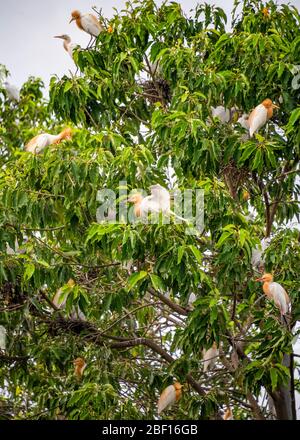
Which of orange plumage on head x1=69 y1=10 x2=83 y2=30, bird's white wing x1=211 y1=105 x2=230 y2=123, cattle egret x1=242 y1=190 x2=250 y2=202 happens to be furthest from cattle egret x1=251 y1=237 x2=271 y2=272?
orange plumage on head x1=69 y1=10 x2=83 y2=30

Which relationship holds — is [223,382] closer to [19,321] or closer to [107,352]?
[107,352]

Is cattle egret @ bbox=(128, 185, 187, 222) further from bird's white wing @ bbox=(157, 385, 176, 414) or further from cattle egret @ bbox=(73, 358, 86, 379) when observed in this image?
cattle egret @ bbox=(73, 358, 86, 379)

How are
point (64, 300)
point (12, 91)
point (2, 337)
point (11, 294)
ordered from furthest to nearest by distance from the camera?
point (12, 91)
point (64, 300)
point (11, 294)
point (2, 337)

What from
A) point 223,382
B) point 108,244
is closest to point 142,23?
point 108,244

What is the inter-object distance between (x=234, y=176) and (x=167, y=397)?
4.02 feet

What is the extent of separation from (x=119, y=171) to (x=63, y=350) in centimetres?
110

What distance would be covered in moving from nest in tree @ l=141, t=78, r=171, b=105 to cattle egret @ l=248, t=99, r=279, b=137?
77 centimetres

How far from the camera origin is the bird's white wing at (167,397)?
183 inches

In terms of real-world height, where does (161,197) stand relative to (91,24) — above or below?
below

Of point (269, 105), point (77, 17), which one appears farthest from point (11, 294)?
point (77, 17)

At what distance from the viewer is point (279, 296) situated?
4395 mm

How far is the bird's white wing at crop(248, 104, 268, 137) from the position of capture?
15.2ft

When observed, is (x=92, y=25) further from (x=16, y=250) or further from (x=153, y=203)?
(x=153, y=203)
